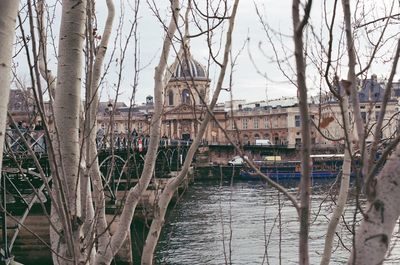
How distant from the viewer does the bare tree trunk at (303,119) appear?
6.31ft

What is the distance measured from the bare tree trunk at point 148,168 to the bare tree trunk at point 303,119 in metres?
2.09

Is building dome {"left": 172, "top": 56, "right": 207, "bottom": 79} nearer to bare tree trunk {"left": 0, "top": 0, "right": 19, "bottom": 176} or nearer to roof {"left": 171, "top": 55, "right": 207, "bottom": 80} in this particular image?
roof {"left": 171, "top": 55, "right": 207, "bottom": 80}

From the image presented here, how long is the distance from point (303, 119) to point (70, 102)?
1605 millimetres

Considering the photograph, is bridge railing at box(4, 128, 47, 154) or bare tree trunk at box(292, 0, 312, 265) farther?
bridge railing at box(4, 128, 47, 154)

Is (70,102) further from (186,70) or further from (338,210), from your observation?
(338,210)

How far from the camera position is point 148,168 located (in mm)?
4621

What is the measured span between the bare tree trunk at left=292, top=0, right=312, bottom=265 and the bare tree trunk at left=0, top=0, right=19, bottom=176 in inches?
39.4

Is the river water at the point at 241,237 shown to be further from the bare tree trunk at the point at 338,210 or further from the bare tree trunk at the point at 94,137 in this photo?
the bare tree trunk at the point at 338,210

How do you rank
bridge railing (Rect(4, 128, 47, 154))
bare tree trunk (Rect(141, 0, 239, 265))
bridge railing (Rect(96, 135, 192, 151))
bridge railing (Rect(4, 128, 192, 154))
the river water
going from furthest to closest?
the river water < bridge railing (Rect(96, 135, 192, 151)) < bridge railing (Rect(4, 128, 192, 154)) < bridge railing (Rect(4, 128, 47, 154)) < bare tree trunk (Rect(141, 0, 239, 265))

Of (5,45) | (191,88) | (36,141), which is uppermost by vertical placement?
(191,88)

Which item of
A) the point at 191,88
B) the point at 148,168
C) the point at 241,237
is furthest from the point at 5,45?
the point at 241,237

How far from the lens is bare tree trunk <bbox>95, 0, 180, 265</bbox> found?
4.34 m

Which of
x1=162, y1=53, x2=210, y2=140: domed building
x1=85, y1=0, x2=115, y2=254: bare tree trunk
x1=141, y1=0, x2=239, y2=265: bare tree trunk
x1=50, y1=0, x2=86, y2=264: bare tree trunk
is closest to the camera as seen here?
x1=50, y1=0, x2=86, y2=264: bare tree trunk

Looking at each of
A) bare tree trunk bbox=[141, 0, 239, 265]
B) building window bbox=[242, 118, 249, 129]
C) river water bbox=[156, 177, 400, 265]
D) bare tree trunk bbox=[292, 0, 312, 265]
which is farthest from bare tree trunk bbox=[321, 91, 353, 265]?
building window bbox=[242, 118, 249, 129]
